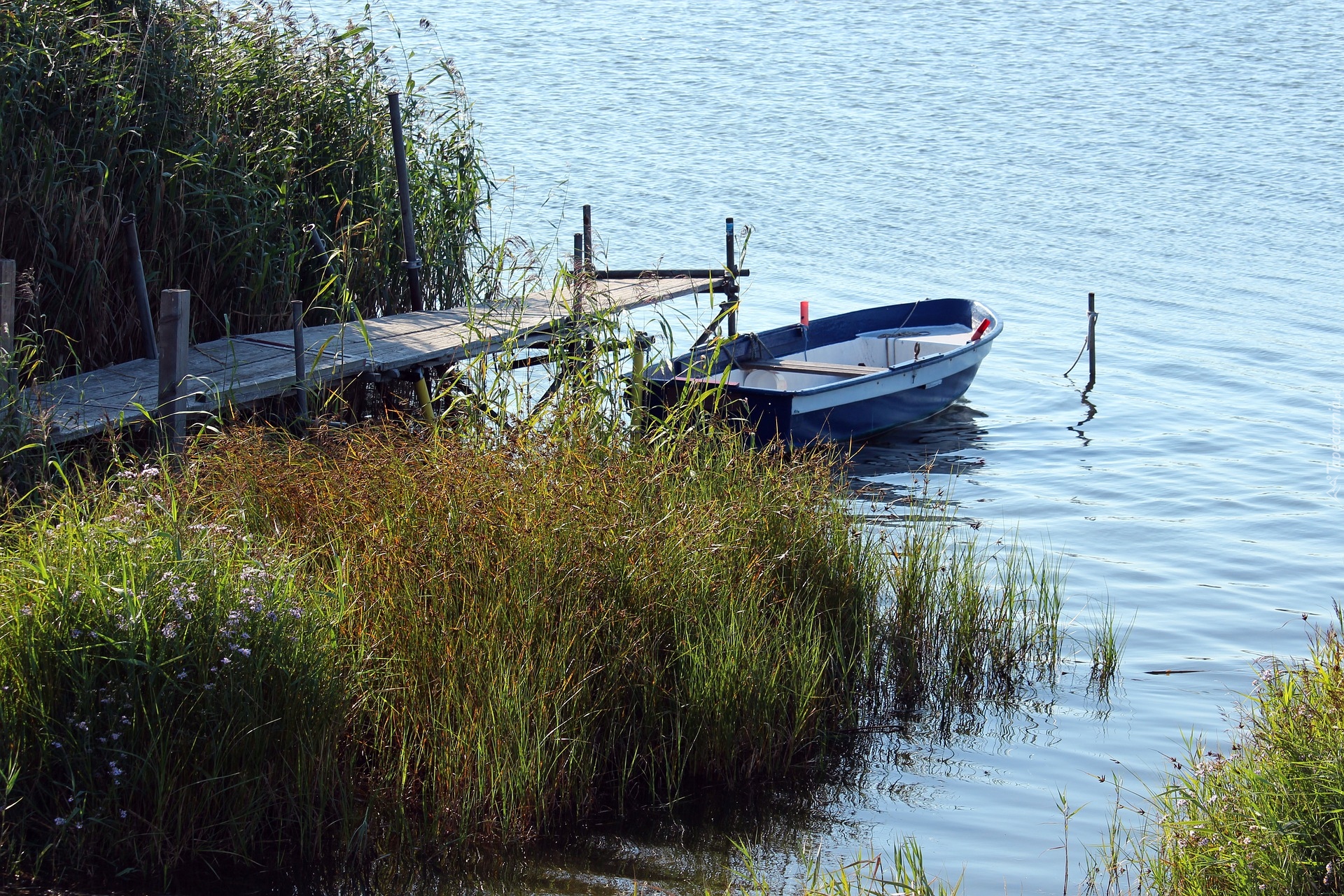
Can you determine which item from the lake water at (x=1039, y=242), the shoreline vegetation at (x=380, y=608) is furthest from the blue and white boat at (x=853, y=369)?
the shoreline vegetation at (x=380, y=608)

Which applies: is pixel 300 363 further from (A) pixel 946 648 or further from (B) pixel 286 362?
(A) pixel 946 648

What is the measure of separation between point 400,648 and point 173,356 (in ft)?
8.54

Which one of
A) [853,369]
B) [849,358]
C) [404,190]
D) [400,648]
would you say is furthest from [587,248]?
[849,358]

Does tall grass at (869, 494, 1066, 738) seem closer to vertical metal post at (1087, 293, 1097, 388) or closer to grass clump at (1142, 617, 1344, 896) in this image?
grass clump at (1142, 617, 1344, 896)

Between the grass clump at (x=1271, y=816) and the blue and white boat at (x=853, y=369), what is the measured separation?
20.1 ft

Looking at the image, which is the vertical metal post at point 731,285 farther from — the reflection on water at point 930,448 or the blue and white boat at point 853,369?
the reflection on water at point 930,448

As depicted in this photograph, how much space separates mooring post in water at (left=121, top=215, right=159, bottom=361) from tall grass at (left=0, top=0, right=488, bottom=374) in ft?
0.47

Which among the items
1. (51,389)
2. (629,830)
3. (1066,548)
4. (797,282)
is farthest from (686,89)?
(629,830)

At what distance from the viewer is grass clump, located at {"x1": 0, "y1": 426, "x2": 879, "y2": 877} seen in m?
4.34

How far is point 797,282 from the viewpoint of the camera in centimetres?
2192

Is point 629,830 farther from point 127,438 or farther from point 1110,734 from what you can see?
point 127,438

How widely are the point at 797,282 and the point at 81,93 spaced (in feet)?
48.1

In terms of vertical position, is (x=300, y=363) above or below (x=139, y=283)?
below

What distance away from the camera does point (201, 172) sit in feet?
28.8
